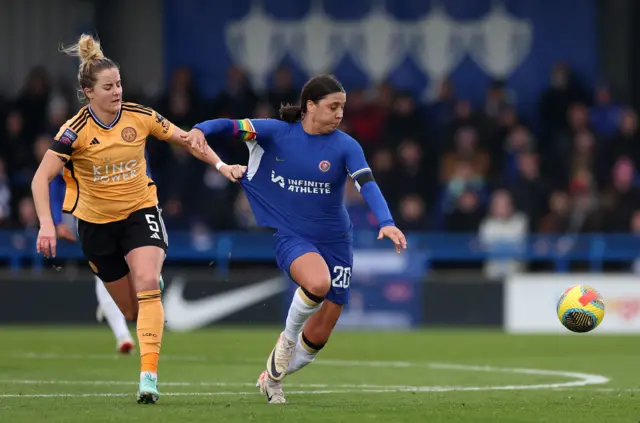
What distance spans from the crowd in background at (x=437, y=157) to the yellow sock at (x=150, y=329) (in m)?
11.2

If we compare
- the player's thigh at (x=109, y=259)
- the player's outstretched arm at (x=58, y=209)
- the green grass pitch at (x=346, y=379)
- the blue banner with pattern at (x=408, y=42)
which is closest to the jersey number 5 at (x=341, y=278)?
the green grass pitch at (x=346, y=379)

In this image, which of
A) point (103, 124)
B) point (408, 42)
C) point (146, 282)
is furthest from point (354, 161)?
point (408, 42)

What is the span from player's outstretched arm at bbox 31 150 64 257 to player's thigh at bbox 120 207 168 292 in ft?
Answer: 2.08

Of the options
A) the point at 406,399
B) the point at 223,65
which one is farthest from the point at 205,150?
the point at 223,65

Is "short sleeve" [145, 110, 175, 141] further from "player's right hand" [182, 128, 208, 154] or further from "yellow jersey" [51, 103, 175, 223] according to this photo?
"player's right hand" [182, 128, 208, 154]

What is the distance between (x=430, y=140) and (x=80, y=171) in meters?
13.1

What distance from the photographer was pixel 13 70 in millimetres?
25812

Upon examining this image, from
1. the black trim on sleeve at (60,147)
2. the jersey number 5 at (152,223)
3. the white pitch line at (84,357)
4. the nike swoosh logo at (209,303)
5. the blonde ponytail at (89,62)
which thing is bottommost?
the nike swoosh logo at (209,303)

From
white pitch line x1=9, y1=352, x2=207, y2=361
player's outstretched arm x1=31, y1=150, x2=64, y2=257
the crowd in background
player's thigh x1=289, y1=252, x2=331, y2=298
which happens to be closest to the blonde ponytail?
player's outstretched arm x1=31, y1=150, x2=64, y2=257

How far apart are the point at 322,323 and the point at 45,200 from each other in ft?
6.84

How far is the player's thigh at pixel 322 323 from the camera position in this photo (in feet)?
32.2

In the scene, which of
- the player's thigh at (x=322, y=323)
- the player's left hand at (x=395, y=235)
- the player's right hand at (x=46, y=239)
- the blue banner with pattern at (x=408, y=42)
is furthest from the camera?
the blue banner with pattern at (x=408, y=42)

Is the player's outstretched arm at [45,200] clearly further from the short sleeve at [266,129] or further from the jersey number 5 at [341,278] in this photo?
the jersey number 5 at [341,278]

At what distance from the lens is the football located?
10.5 meters
